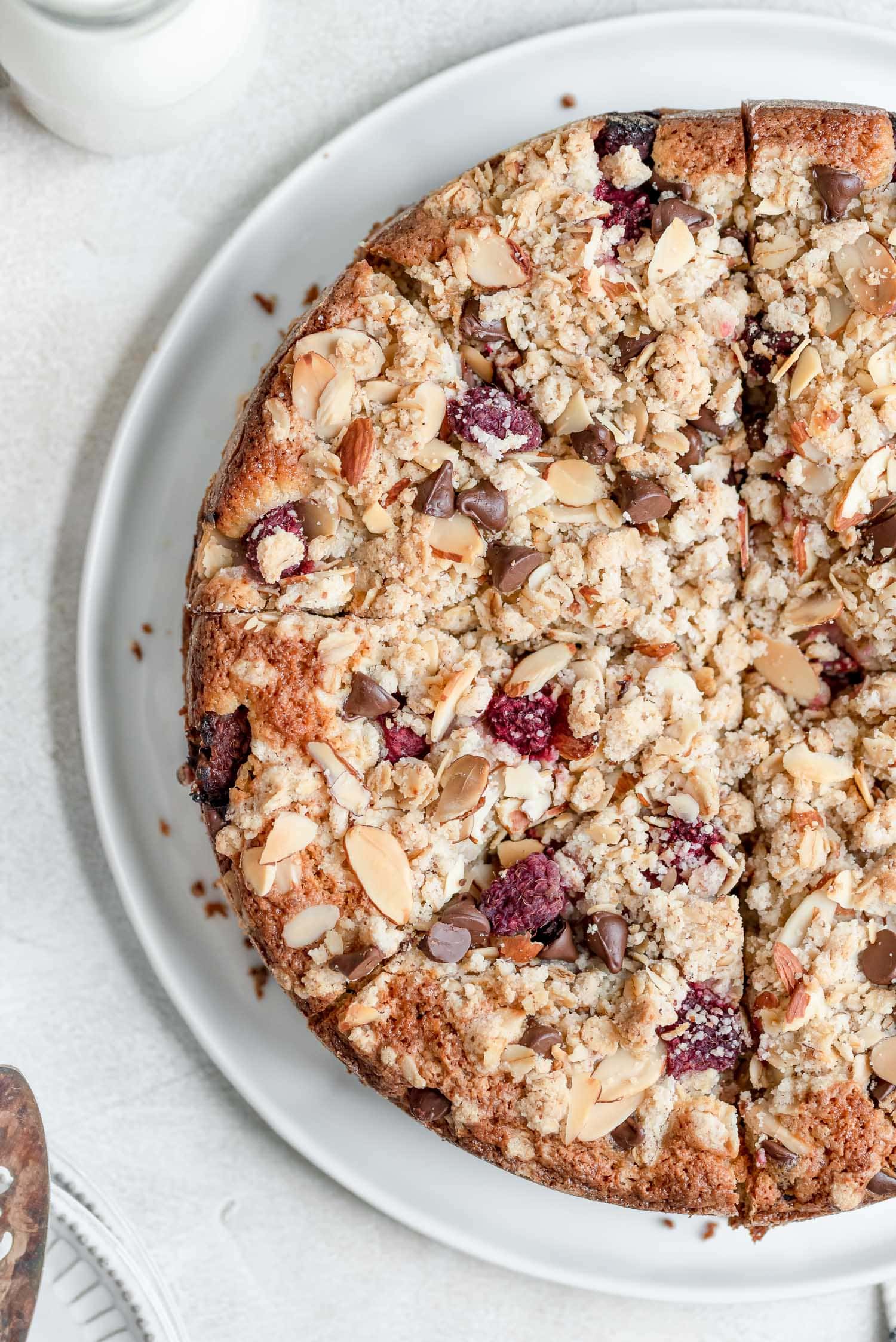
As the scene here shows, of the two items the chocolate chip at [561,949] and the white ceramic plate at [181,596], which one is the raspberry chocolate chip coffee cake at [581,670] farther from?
the white ceramic plate at [181,596]

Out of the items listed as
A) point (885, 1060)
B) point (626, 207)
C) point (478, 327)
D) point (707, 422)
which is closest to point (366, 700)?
point (478, 327)

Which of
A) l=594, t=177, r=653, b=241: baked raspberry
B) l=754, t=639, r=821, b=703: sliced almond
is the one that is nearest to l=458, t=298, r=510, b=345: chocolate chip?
l=594, t=177, r=653, b=241: baked raspberry

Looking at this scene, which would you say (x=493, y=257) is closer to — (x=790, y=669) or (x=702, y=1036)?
(x=790, y=669)

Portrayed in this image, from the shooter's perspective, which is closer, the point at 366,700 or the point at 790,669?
the point at 366,700

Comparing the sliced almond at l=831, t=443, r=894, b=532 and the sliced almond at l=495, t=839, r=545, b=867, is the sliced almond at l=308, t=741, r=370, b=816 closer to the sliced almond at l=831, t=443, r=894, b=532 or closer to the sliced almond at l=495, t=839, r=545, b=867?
the sliced almond at l=495, t=839, r=545, b=867

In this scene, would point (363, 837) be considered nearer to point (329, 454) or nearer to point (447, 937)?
point (447, 937)

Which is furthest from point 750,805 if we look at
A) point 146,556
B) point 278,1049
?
point 146,556
